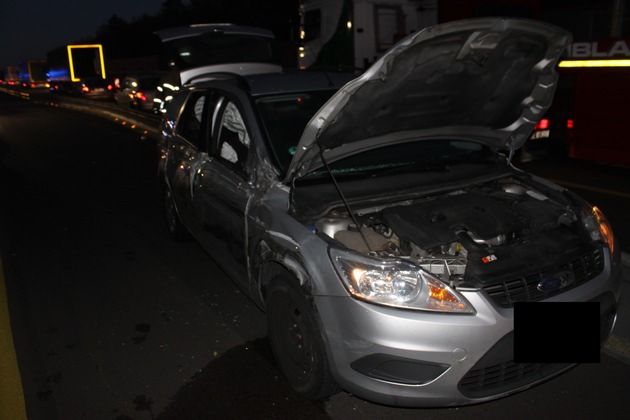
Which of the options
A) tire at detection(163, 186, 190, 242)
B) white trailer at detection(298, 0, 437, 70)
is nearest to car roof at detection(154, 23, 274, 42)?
white trailer at detection(298, 0, 437, 70)

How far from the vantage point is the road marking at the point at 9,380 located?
3487mm

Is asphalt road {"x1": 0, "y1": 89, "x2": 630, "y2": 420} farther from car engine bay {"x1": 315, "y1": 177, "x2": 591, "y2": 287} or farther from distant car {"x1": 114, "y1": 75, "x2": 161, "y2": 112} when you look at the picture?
distant car {"x1": 114, "y1": 75, "x2": 161, "y2": 112}

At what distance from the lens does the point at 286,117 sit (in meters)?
4.26

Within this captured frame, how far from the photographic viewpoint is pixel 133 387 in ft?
12.1

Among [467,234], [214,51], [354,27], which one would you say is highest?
[354,27]

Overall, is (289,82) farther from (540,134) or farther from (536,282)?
(540,134)

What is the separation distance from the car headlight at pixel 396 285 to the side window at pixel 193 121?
232 centimetres

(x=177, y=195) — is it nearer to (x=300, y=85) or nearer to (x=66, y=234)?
(x=300, y=85)

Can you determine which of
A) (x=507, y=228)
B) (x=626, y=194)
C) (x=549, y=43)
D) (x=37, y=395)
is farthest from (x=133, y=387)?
(x=626, y=194)

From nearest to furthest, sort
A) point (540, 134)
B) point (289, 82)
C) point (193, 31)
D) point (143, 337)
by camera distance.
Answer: point (143, 337), point (289, 82), point (540, 134), point (193, 31)

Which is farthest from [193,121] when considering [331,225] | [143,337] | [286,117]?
[331,225]

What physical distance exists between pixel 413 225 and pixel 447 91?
0.96 metres

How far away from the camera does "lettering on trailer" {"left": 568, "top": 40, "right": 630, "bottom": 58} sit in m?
7.79

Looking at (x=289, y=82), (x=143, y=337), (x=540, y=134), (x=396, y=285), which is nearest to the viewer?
(x=396, y=285)
